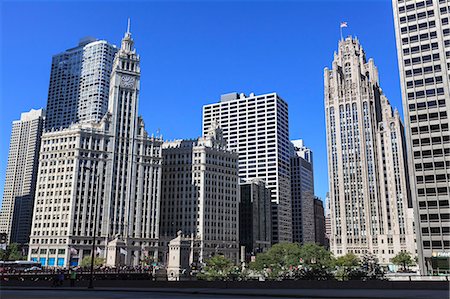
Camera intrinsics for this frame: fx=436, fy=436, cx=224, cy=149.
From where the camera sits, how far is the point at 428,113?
401 ft

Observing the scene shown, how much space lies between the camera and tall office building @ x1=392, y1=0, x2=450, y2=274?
114m

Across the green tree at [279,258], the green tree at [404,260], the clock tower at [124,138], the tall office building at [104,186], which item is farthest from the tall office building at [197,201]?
the green tree at [404,260]

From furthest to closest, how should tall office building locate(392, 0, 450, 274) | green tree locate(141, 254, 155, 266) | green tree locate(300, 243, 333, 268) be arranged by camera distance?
green tree locate(141, 254, 155, 266), green tree locate(300, 243, 333, 268), tall office building locate(392, 0, 450, 274)

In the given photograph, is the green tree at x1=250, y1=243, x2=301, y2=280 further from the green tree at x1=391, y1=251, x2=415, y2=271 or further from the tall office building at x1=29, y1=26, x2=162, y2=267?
the tall office building at x1=29, y1=26, x2=162, y2=267

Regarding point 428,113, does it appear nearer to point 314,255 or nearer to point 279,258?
point 314,255

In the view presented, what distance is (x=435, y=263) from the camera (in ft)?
367

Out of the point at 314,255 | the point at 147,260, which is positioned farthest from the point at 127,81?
the point at 314,255

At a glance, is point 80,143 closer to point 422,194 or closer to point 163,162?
point 163,162

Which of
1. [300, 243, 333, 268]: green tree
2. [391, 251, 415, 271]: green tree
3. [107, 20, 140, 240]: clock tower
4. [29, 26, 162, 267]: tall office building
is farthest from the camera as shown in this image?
[107, 20, 140, 240]: clock tower

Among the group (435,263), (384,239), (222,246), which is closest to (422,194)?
(435,263)

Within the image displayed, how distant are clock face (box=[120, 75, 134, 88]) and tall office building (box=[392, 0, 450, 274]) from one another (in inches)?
4075

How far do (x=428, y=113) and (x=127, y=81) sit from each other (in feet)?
377

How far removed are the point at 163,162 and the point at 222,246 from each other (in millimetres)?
46088

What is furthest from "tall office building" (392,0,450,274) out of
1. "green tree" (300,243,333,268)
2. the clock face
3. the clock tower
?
the clock face
